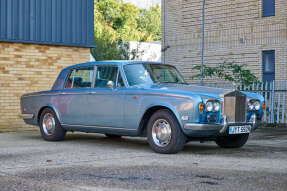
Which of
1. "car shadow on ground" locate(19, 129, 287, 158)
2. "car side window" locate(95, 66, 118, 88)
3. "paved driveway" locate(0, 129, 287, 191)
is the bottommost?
"car shadow on ground" locate(19, 129, 287, 158)

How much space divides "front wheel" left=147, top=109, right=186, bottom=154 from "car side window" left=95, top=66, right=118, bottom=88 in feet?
4.52

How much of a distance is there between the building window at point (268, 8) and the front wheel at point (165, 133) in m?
11.3

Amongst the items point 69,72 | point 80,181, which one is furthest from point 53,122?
point 80,181

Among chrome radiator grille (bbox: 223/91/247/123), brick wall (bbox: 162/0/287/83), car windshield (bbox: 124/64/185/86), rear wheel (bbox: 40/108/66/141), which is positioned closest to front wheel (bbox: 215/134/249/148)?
chrome radiator grille (bbox: 223/91/247/123)

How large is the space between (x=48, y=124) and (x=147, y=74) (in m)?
2.80

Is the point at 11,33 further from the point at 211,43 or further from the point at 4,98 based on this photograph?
the point at 211,43

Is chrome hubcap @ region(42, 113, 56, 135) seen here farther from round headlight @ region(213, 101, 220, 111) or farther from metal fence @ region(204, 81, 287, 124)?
metal fence @ region(204, 81, 287, 124)

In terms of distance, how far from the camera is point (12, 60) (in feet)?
42.5

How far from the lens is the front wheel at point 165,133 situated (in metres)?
7.59

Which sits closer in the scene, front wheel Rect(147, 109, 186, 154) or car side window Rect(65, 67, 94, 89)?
front wheel Rect(147, 109, 186, 154)

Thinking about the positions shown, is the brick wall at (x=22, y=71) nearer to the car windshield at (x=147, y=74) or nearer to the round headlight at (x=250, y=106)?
the car windshield at (x=147, y=74)

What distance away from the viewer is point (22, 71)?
13148 millimetres

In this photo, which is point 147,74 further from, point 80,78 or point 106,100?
point 80,78

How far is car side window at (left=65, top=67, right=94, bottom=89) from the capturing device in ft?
31.1
